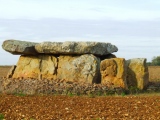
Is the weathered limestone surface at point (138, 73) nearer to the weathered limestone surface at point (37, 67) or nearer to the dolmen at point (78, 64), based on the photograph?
the dolmen at point (78, 64)

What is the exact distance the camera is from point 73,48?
24.8 meters

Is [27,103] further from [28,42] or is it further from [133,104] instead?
[28,42]

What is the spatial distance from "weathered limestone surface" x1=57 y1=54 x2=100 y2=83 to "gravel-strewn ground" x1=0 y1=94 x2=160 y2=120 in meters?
7.25

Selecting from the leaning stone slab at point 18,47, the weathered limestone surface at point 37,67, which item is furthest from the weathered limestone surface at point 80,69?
the leaning stone slab at point 18,47

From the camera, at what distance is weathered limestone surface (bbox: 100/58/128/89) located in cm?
2323

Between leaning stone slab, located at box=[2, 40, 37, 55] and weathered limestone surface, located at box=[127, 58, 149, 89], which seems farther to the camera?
leaning stone slab, located at box=[2, 40, 37, 55]

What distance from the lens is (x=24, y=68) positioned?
1056 inches

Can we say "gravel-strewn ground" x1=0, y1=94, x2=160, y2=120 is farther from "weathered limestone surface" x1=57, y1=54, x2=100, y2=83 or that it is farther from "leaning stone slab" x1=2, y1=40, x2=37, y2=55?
"leaning stone slab" x1=2, y1=40, x2=37, y2=55

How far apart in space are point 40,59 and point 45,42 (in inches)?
61.7

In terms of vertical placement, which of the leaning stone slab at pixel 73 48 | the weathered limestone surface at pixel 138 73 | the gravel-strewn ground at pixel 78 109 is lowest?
the gravel-strewn ground at pixel 78 109

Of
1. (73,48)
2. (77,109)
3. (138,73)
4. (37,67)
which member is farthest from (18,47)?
(77,109)

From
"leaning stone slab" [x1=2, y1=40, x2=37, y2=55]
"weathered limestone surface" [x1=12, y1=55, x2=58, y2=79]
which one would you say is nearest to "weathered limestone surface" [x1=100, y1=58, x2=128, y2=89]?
"weathered limestone surface" [x1=12, y1=55, x2=58, y2=79]

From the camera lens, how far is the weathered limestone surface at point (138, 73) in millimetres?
24344

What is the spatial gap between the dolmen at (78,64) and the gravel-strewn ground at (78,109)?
22.7 feet
